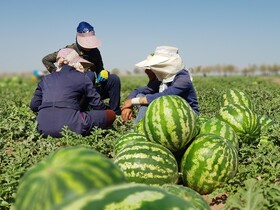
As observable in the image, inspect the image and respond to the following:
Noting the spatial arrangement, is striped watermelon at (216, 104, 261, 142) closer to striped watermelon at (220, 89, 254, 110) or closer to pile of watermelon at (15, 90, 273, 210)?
pile of watermelon at (15, 90, 273, 210)

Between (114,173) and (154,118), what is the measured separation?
203 centimetres

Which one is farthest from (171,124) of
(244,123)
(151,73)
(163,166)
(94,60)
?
(94,60)

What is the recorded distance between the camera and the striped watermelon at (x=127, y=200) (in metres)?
1.58

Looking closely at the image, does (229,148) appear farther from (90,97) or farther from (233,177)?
(90,97)

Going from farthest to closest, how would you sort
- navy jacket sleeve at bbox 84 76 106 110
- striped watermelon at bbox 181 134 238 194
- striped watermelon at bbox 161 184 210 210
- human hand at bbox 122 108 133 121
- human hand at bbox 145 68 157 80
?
1. human hand at bbox 145 68 157 80
2. human hand at bbox 122 108 133 121
3. navy jacket sleeve at bbox 84 76 106 110
4. striped watermelon at bbox 181 134 238 194
5. striped watermelon at bbox 161 184 210 210

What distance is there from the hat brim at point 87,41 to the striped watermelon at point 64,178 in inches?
200

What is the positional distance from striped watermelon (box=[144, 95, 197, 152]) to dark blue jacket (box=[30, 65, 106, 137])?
172 centimetres

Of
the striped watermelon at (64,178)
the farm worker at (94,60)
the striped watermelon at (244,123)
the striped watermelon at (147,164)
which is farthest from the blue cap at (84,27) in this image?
the striped watermelon at (64,178)

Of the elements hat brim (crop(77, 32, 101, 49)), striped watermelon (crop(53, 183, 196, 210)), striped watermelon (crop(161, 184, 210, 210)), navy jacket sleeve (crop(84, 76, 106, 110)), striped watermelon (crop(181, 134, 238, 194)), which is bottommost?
striped watermelon (crop(181, 134, 238, 194))

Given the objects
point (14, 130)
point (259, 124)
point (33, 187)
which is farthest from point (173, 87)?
point (33, 187)

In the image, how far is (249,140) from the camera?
183 inches

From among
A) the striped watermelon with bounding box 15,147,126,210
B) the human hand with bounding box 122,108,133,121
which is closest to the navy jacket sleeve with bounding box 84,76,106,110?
the human hand with bounding box 122,108,133,121

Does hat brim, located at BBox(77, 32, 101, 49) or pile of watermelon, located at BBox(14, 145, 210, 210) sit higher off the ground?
hat brim, located at BBox(77, 32, 101, 49)

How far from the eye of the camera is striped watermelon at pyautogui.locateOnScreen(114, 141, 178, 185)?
335cm
